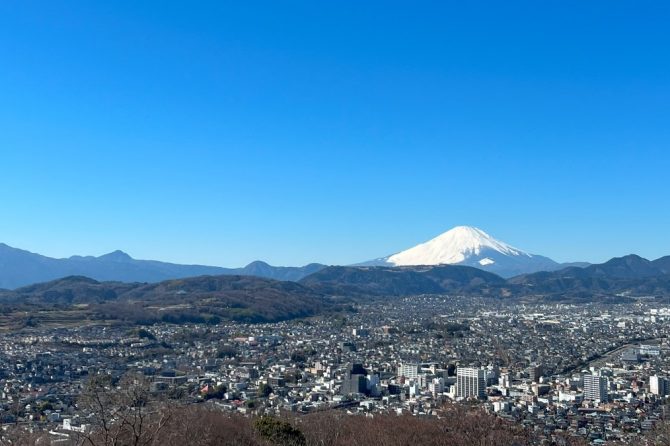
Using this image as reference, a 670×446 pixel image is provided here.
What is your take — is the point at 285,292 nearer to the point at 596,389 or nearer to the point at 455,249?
the point at 596,389

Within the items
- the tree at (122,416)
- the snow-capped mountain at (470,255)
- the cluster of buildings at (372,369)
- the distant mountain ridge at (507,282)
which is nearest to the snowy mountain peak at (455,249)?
the snow-capped mountain at (470,255)

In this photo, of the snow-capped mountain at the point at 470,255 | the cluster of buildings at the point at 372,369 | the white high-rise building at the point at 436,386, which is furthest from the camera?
the snow-capped mountain at the point at 470,255

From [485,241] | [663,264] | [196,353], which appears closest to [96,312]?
[196,353]

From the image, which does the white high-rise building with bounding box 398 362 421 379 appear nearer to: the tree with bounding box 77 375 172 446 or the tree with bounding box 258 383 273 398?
the tree with bounding box 258 383 273 398

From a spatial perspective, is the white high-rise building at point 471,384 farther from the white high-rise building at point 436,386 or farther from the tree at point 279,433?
the tree at point 279,433

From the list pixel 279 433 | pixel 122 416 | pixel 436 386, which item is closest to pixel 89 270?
pixel 436 386

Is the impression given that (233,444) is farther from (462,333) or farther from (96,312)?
(96,312)
